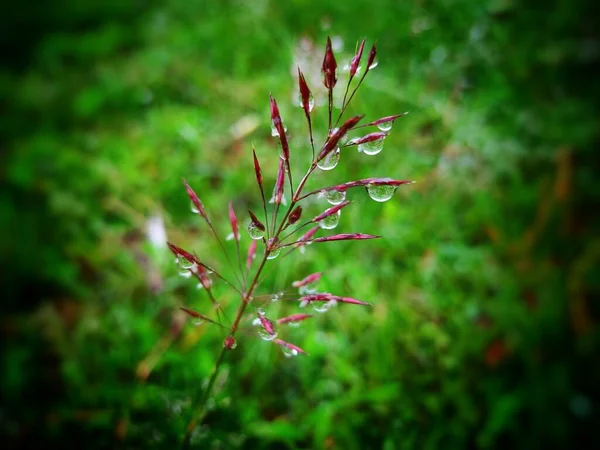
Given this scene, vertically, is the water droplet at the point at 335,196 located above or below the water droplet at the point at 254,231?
above

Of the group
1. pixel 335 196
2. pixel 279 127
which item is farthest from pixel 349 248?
pixel 279 127

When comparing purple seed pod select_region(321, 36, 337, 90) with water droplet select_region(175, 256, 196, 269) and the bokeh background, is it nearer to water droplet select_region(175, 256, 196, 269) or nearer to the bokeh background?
water droplet select_region(175, 256, 196, 269)

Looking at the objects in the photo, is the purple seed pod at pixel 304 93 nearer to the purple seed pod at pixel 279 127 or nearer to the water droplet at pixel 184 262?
the purple seed pod at pixel 279 127

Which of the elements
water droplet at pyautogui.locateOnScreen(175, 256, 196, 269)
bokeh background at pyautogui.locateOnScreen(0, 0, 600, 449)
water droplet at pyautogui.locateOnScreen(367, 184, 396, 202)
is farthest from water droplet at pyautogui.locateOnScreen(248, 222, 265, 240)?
bokeh background at pyautogui.locateOnScreen(0, 0, 600, 449)

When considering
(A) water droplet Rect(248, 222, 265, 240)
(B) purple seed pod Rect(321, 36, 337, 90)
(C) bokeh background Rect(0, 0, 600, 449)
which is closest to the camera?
(B) purple seed pod Rect(321, 36, 337, 90)

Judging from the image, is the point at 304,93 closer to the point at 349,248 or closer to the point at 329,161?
the point at 329,161

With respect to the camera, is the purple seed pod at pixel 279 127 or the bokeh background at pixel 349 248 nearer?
the purple seed pod at pixel 279 127

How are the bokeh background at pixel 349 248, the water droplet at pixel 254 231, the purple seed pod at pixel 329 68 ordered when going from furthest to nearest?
the bokeh background at pixel 349 248 < the water droplet at pixel 254 231 < the purple seed pod at pixel 329 68

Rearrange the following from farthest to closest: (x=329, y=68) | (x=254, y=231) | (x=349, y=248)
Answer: (x=349, y=248) < (x=254, y=231) < (x=329, y=68)

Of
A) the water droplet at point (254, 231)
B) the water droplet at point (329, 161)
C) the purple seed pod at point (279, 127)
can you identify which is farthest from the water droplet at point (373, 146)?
the water droplet at point (254, 231)
